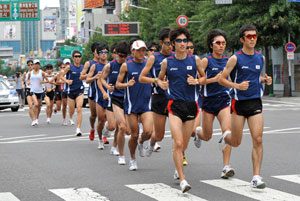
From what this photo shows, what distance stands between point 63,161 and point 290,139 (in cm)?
533

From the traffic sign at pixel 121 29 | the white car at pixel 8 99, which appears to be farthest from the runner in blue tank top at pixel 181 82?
the traffic sign at pixel 121 29

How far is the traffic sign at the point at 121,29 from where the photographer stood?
57938 millimetres

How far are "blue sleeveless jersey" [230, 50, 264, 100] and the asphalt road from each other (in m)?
1.11

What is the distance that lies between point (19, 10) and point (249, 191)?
1580 inches

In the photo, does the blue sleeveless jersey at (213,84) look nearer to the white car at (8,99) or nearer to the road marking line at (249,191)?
the road marking line at (249,191)

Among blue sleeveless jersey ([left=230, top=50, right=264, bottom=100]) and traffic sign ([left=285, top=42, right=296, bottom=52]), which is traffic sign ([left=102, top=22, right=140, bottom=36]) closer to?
traffic sign ([left=285, top=42, right=296, bottom=52])

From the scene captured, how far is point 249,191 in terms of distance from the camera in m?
7.93

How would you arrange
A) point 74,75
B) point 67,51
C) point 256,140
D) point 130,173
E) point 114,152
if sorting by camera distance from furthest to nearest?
point 67,51
point 74,75
point 114,152
point 130,173
point 256,140

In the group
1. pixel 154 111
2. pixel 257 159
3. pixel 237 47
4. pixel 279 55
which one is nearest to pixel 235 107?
pixel 257 159

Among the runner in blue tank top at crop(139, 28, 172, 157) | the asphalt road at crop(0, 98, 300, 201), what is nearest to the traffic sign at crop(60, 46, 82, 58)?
the asphalt road at crop(0, 98, 300, 201)

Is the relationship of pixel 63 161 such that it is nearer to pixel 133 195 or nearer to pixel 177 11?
pixel 133 195

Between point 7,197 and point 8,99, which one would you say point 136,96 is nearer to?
point 7,197

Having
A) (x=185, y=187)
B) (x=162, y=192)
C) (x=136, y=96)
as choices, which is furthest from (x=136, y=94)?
(x=185, y=187)

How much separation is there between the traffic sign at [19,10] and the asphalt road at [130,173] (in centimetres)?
3160
